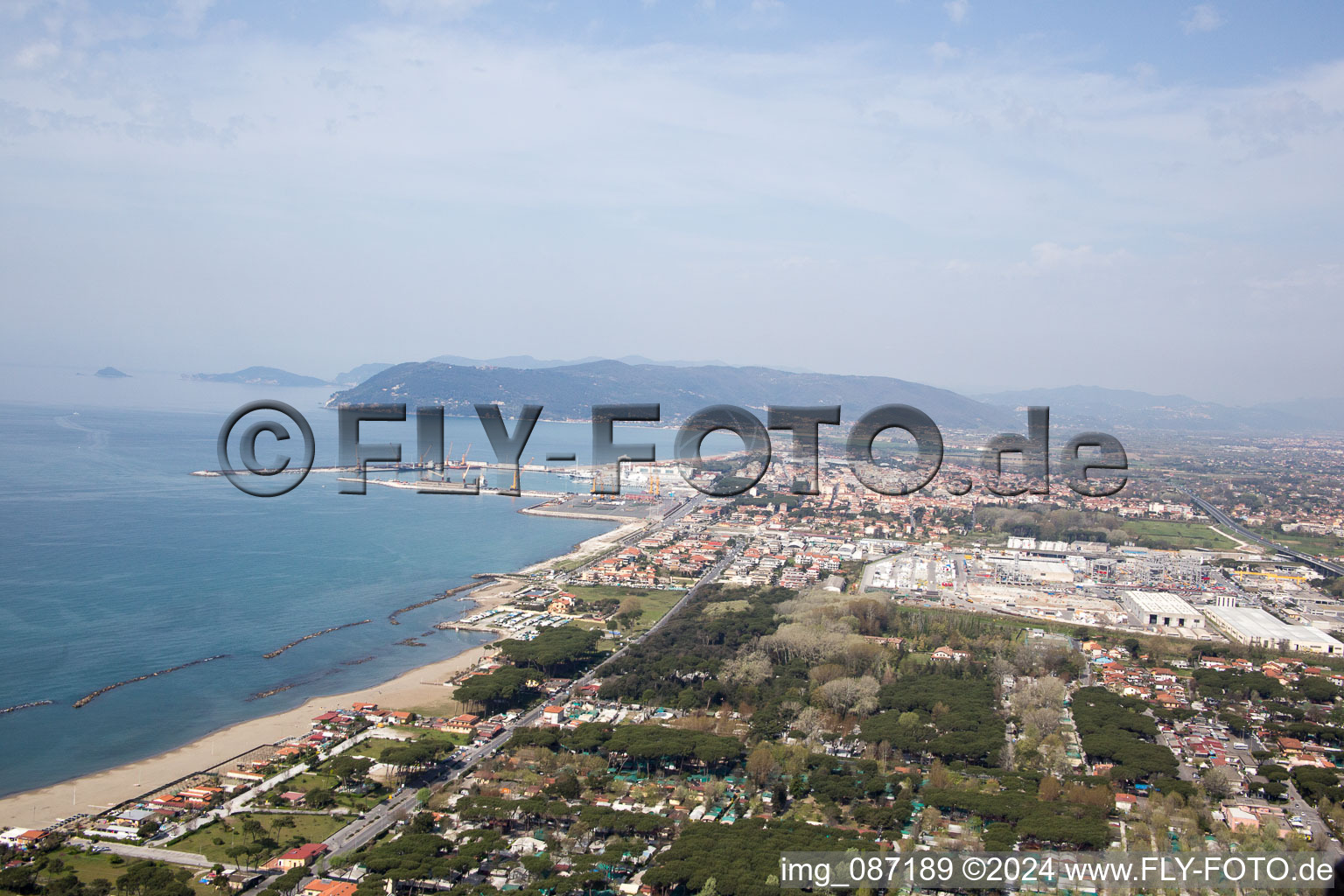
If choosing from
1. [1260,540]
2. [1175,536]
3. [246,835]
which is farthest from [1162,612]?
[246,835]

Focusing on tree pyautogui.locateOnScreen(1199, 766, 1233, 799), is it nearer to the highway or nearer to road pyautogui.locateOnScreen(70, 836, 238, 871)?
road pyautogui.locateOnScreen(70, 836, 238, 871)

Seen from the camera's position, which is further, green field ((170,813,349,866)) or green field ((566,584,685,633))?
green field ((566,584,685,633))

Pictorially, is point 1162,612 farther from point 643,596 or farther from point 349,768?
point 349,768

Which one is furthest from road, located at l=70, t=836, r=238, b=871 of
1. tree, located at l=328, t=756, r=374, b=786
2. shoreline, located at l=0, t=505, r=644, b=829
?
tree, located at l=328, t=756, r=374, b=786

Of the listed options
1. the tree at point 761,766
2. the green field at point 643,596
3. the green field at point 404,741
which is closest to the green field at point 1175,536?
the green field at point 643,596

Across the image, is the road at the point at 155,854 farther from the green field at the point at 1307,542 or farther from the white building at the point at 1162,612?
the green field at the point at 1307,542
